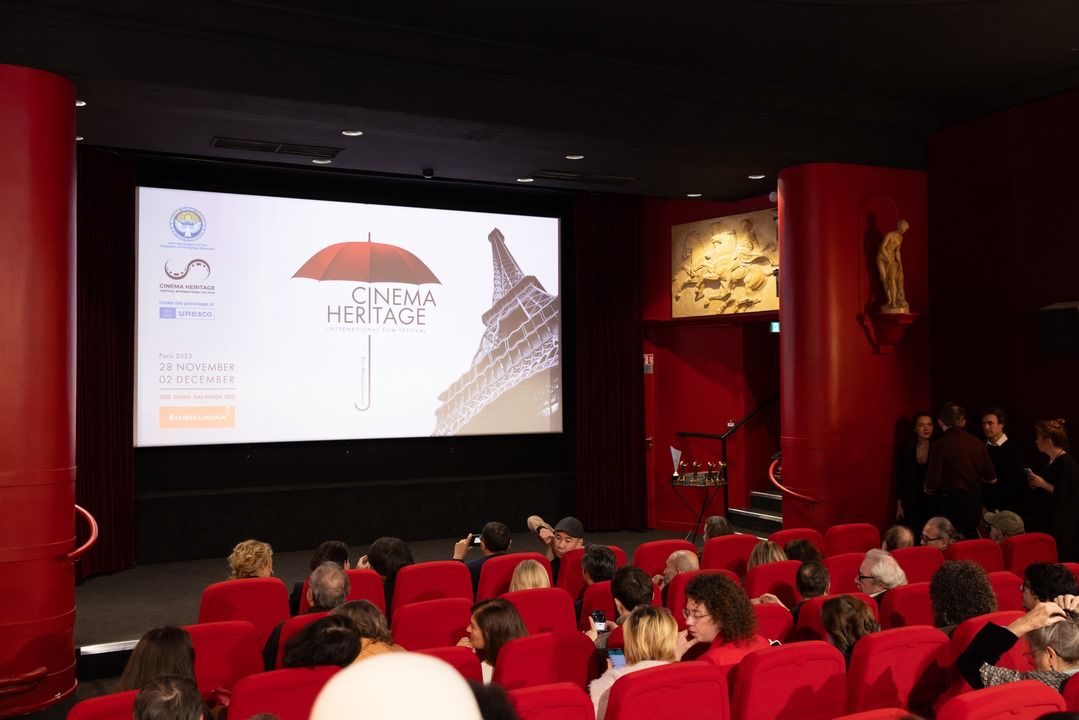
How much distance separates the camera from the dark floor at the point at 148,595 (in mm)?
6254

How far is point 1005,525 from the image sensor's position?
6441 millimetres

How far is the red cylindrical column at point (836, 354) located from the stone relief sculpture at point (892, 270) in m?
0.16

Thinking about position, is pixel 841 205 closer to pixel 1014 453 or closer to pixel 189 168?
pixel 1014 453

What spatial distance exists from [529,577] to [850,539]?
8.75 feet

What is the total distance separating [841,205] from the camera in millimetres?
8148

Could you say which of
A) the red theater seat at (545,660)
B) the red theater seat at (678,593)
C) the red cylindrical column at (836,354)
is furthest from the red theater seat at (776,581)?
the red cylindrical column at (836,354)

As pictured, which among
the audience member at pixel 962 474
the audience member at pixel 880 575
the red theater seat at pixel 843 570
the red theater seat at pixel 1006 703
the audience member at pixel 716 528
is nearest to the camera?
the red theater seat at pixel 1006 703

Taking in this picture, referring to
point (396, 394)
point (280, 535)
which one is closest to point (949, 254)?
point (396, 394)

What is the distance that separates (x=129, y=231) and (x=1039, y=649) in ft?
24.8

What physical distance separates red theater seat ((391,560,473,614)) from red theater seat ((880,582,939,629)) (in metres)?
2.03

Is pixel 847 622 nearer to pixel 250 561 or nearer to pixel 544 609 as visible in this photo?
pixel 544 609

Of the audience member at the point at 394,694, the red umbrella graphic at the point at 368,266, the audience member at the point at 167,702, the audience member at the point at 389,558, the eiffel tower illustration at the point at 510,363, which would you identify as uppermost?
the red umbrella graphic at the point at 368,266

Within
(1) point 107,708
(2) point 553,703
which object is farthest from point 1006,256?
(1) point 107,708

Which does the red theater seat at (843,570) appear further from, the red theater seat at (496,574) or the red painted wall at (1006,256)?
the red painted wall at (1006,256)
